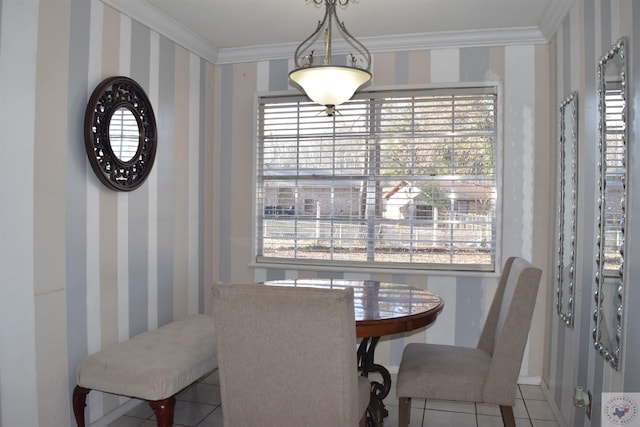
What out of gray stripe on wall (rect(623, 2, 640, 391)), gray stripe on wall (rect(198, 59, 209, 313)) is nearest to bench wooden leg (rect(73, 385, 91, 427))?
gray stripe on wall (rect(198, 59, 209, 313))

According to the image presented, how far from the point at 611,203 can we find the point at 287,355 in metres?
1.44

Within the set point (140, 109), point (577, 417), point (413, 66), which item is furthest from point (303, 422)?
point (413, 66)

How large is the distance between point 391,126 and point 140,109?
1742 millimetres

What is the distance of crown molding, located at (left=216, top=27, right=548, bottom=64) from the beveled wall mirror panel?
117cm

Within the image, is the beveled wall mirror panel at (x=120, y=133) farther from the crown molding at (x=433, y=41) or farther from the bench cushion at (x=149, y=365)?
the crown molding at (x=433, y=41)

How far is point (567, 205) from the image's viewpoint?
2.85 meters

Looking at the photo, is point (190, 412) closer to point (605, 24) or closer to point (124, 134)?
point (124, 134)

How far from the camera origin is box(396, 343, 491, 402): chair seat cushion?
7.66 feet

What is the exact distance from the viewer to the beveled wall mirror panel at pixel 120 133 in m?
2.69

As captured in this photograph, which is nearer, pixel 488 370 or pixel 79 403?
pixel 488 370

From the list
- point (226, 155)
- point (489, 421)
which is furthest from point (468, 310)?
point (226, 155)

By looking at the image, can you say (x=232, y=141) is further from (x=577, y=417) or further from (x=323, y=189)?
(x=577, y=417)

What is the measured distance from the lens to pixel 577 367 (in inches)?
101

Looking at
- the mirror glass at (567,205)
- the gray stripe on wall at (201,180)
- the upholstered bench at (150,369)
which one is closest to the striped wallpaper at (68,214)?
the upholstered bench at (150,369)
